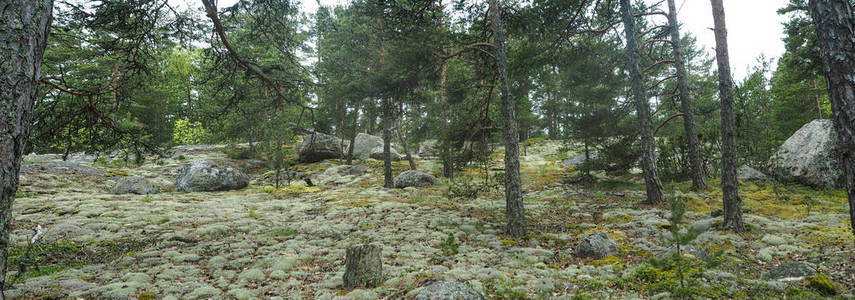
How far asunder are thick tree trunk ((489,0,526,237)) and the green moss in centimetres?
428

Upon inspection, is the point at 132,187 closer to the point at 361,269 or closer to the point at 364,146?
the point at 361,269

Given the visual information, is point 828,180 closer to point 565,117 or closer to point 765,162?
point 765,162

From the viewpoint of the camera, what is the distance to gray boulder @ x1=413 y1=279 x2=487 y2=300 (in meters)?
3.81

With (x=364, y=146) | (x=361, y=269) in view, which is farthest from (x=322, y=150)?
(x=361, y=269)

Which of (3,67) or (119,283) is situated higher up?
(3,67)

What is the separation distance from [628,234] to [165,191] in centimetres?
1762

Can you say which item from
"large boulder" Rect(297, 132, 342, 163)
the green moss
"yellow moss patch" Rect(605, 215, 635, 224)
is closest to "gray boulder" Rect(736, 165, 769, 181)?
"yellow moss patch" Rect(605, 215, 635, 224)

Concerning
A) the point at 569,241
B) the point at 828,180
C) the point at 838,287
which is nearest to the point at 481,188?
the point at 569,241

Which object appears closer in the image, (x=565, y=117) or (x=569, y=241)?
(x=569, y=241)

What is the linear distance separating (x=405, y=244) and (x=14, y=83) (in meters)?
6.00

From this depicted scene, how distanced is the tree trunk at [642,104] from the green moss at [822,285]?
19.6 ft

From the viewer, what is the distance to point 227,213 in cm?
1027

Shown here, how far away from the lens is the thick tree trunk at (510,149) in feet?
24.4

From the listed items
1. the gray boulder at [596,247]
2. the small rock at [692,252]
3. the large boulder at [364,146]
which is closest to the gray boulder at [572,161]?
the large boulder at [364,146]
